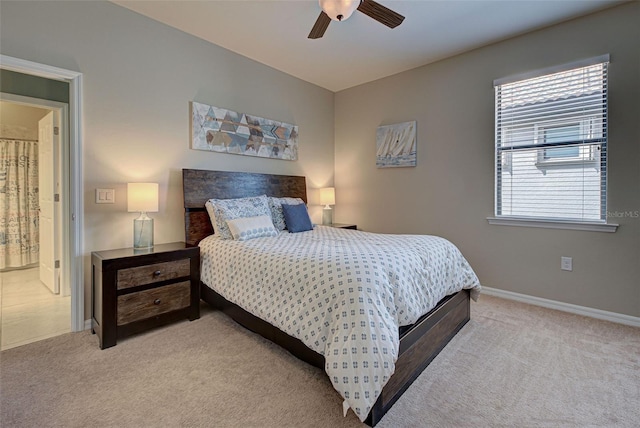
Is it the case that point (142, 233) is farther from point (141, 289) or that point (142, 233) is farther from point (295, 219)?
point (295, 219)

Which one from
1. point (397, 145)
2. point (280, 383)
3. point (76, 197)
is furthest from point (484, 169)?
point (76, 197)

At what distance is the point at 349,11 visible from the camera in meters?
2.02

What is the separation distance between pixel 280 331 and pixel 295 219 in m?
1.53

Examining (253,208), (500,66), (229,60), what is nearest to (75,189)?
(253,208)

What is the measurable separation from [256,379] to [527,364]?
175cm

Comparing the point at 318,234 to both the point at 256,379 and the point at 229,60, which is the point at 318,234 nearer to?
the point at 256,379


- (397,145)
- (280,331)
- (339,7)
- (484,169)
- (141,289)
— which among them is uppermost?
(339,7)

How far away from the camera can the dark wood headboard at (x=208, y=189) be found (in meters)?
3.04

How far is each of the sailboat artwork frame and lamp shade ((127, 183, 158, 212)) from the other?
2.90m

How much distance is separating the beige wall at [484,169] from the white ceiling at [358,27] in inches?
8.8

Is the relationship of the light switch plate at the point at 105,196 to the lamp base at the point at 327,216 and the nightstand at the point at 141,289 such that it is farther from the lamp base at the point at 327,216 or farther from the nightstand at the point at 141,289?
the lamp base at the point at 327,216

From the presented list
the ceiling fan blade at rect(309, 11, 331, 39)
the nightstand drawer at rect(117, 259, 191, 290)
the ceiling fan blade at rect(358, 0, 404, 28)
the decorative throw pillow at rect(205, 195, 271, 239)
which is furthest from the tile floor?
the ceiling fan blade at rect(358, 0, 404, 28)

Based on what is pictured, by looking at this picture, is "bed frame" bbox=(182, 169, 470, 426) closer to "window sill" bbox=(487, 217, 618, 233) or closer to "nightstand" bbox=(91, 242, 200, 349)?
"nightstand" bbox=(91, 242, 200, 349)

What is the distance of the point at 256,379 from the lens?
5.99ft
